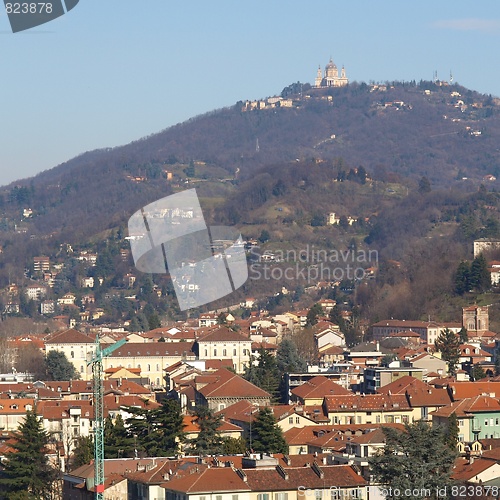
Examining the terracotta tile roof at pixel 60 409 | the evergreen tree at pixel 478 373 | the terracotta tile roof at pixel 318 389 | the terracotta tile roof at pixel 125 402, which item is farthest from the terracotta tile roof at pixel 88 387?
the evergreen tree at pixel 478 373

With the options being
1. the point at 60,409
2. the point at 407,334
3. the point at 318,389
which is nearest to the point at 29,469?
the point at 60,409

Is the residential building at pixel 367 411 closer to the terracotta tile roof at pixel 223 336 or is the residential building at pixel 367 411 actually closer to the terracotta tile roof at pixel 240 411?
the terracotta tile roof at pixel 240 411

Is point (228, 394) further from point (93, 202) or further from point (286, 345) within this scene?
point (93, 202)

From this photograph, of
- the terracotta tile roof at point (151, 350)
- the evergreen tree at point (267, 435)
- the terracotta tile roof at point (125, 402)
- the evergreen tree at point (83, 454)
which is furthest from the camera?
the terracotta tile roof at point (151, 350)

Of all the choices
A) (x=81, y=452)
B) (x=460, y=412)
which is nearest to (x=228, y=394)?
(x=460, y=412)

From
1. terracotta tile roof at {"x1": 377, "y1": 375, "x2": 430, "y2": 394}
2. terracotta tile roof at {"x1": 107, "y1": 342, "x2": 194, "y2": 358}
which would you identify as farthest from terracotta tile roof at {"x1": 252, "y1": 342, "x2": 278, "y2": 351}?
terracotta tile roof at {"x1": 377, "y1": 375, "x2": 430, "y2": 394}

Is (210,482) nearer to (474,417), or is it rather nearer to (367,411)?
(474,417)

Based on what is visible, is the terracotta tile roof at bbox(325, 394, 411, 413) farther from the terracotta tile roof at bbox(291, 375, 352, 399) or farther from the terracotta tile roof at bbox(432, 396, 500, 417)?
the terracotta tile roof at bbox(291, 375, 352, 399)
